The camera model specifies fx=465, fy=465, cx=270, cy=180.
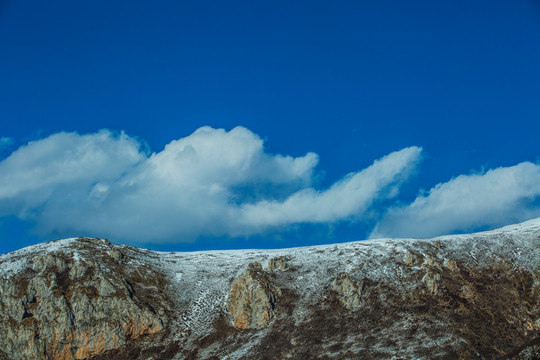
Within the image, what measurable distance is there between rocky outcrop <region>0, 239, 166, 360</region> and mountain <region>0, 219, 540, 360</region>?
0.21 metres

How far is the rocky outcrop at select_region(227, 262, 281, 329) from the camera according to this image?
94500 millimetres

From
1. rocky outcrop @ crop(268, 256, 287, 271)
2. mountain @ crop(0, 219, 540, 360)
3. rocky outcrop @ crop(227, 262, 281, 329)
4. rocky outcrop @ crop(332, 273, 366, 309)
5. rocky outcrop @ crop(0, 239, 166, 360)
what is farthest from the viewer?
rocky outcrop @ crop(268, 256, 287, 271)

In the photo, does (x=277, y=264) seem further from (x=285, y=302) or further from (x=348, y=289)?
(x=348, y=289)

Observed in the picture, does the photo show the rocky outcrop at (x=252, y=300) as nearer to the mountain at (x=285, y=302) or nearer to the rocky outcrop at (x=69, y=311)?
the mountain at (x=285, y=302)

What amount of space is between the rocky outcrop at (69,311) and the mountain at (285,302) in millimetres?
214

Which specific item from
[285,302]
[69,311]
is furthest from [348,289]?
[69,311]

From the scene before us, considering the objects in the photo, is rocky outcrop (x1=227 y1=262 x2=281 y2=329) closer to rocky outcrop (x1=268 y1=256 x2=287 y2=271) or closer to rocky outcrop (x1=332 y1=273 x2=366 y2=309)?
rocky outcrop (x1=268 y1=256 x2=287 y2=271)

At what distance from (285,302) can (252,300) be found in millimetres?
7032

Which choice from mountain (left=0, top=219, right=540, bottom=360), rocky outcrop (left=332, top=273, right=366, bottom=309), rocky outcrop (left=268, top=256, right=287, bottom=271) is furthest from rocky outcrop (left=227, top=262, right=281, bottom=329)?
rocky outcrop (left=332, top=273, right=366, bottom=309)

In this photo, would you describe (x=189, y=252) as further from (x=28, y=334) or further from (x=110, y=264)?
(x=28, y=334)

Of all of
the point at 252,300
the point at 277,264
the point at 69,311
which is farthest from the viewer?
the point at 277,264

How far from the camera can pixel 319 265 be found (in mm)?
109688

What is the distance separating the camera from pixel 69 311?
94.8 meters

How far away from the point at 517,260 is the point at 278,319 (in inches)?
2134
